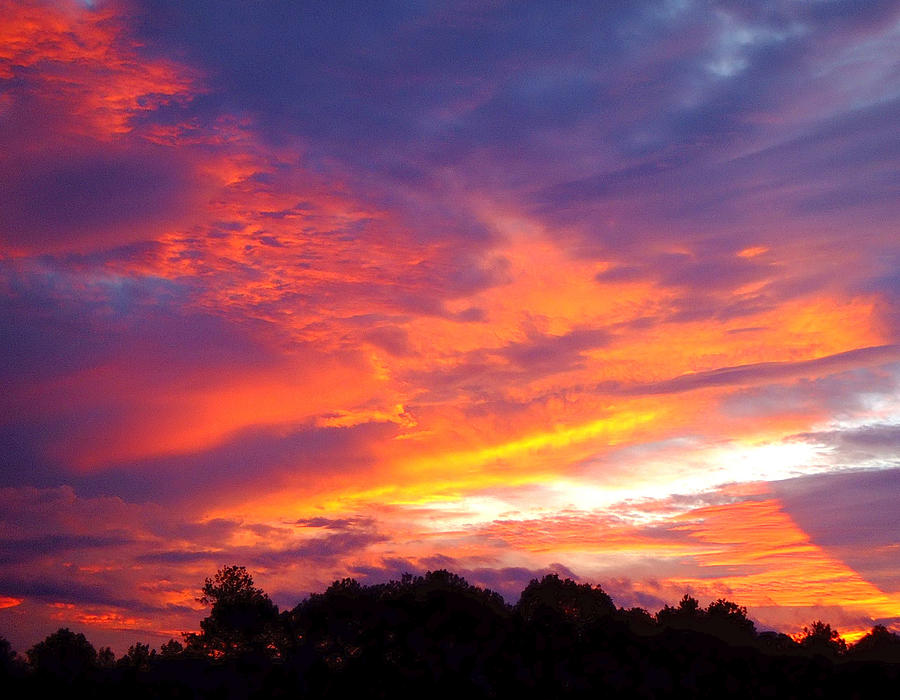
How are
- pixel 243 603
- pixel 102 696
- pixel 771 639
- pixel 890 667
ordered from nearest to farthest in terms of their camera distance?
pixel 102 696, pixel 890 667, pixel 243 603, pixel 771 639

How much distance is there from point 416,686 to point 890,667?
46946 mm

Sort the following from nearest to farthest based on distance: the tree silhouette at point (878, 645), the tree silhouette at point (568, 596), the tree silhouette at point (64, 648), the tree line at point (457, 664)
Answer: the tree line at point (457, 664) < the tree silhouette at point (878, 645) < the tree silhouette at point (568, 596) < the tree silhouette at point (64, 648)

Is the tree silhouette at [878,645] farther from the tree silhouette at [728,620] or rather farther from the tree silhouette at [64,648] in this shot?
the tree silhouette at [64,648]

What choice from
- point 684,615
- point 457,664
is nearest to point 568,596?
point 684,615

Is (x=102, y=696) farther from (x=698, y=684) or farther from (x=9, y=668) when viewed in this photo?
(x=698, y=684)

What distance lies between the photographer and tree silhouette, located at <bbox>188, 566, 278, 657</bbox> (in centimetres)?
10712

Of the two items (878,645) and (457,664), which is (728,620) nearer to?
(878,645)

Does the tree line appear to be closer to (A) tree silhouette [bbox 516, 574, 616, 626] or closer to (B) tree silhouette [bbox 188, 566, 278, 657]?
(B) tree silhouette [bbox 188, 566, 278, 657]

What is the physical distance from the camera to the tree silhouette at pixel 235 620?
351 feet

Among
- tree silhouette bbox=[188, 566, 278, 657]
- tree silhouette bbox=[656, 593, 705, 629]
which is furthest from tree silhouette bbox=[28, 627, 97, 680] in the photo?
tree silhouette bbox=[656, 593, 705, 629]

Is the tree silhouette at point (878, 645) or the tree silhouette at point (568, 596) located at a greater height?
the tree silhouette at point (568, 596)

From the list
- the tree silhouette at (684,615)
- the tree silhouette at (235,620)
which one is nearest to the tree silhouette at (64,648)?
the tree silhouette at (235,620)

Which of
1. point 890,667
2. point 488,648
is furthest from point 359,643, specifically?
point 890,667

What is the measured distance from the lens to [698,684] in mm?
85938
